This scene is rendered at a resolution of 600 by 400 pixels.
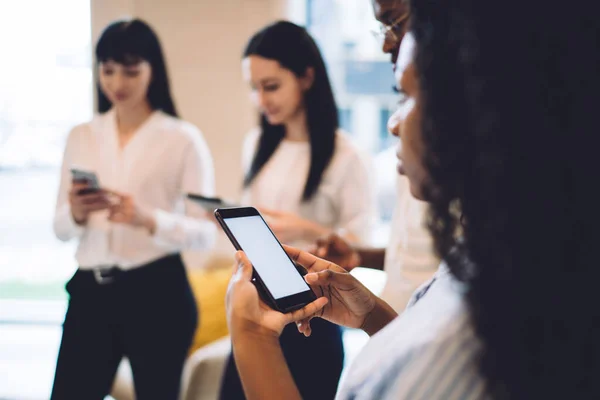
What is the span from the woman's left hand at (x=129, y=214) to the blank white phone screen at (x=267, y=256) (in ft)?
3.18

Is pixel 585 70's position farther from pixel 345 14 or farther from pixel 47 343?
pixel 47 343

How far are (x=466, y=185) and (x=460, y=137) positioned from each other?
4cm

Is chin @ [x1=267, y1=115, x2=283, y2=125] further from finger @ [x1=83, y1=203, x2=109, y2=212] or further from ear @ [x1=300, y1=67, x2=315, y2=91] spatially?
finger @ [x1=83, y1=203, x2=109, y2=212]

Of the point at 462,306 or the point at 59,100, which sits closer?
the point at 462,306

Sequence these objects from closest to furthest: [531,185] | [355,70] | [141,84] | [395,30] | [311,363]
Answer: [531,185]
[395,30]
[311,363]
[141,84]
[355,70]

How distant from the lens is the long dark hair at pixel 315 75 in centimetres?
192

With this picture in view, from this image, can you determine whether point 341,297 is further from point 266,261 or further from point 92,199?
point 92,199

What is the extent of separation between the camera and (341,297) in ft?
3.13

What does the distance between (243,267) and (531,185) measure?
44 cm

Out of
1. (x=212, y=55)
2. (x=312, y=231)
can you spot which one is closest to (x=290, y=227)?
(x=312, y=231)

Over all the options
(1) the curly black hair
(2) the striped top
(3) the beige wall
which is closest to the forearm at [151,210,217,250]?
(3) the beige wall

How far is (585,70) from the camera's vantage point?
0.52 m

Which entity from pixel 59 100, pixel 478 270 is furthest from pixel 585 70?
pixel 59 100

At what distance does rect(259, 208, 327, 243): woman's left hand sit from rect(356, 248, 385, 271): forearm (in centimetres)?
29
